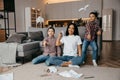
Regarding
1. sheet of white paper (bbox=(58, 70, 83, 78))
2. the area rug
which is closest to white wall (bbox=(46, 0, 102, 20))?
the area rug

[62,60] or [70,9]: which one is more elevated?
[70,9]

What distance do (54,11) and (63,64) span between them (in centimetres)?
679

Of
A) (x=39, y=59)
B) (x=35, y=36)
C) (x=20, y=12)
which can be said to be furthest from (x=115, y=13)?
(x=39, y=59)

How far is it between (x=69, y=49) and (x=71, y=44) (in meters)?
0.12

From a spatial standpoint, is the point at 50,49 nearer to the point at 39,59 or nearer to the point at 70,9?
the point at 39,59

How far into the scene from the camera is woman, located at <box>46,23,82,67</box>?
358 centimetres

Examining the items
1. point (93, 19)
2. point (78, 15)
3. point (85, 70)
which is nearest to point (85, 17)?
point (78, 15)

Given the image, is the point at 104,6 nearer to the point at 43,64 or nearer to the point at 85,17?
the point at 85,17

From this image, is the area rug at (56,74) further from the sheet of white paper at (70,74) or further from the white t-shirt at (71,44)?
the white t-shirt at (71,44)

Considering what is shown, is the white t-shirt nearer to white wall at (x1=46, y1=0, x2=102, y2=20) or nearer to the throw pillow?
the throw pillow

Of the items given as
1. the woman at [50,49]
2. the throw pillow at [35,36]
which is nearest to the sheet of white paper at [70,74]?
the woman at [50,49]

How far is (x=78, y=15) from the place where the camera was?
9.41 m

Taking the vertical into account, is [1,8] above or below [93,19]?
above

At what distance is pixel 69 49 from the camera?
376 centimetres
